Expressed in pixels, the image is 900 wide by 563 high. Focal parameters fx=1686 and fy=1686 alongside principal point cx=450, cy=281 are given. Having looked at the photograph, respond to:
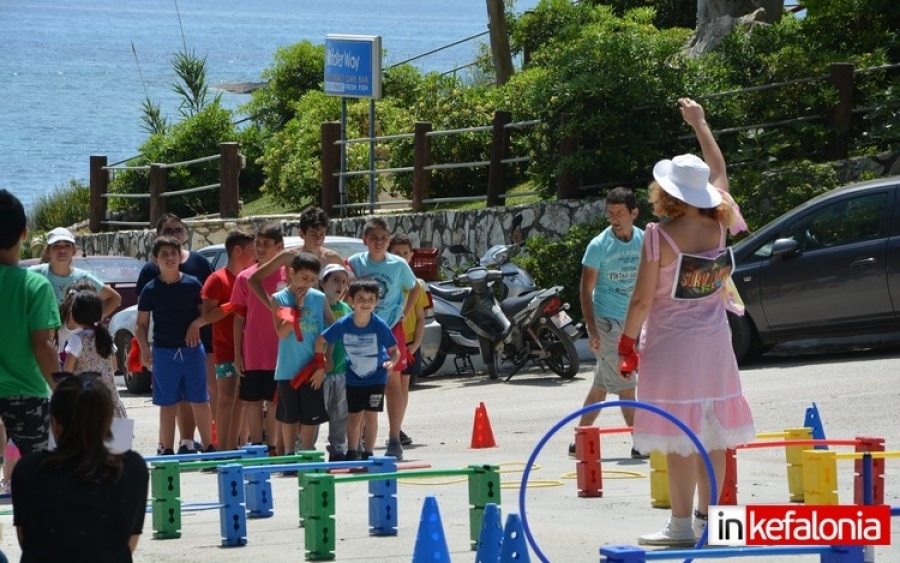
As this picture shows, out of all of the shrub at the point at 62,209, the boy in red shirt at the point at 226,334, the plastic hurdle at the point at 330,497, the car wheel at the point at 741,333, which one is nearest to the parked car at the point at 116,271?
the car wheel at the point at 741,333

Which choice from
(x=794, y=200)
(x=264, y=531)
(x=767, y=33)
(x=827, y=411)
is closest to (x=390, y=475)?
(x=264, y=531)

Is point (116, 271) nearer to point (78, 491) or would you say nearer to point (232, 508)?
point (232, 508)

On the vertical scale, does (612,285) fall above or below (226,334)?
above

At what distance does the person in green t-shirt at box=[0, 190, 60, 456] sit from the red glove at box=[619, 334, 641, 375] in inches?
107

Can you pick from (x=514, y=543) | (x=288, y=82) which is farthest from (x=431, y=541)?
(x=288, y=82)

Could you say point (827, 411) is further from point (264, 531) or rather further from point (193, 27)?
point (193, 27)

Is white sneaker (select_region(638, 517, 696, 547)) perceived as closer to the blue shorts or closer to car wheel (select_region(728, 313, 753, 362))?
the blue shorts

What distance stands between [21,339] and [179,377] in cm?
419

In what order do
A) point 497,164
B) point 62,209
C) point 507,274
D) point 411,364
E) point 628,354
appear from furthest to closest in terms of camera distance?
point 62,209
point 497,164
point 507,274
point 411,364
point 628,354

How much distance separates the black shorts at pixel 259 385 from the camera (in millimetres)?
12008

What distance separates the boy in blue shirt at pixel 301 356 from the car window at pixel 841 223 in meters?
6.02

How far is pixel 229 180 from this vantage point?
24750 mm

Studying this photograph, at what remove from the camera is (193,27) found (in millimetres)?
151750

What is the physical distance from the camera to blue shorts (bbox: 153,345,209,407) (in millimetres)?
12273
